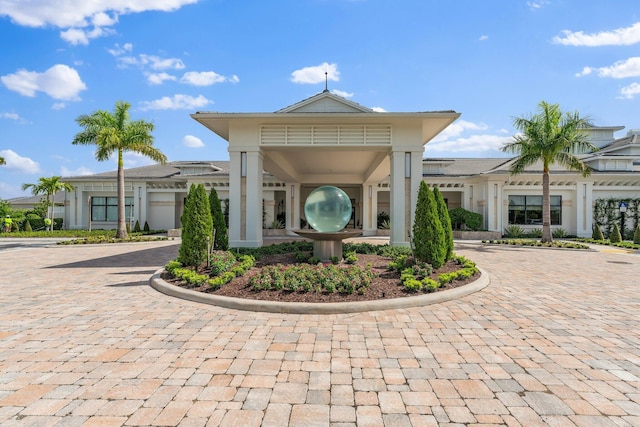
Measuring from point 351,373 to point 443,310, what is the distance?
3.24 meters

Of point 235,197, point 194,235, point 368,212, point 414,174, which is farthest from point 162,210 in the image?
point 414,174

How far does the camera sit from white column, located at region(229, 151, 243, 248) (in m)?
13.5

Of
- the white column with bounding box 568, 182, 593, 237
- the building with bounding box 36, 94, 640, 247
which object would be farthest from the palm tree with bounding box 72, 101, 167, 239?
the white column with bounding box 568, 182, 593, 237

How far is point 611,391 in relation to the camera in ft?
11.6

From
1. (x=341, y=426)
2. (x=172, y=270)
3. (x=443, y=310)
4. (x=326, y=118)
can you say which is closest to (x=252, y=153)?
(x=326, y=118)

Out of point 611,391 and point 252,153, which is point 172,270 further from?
point 611,391

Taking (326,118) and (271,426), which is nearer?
(271,426)

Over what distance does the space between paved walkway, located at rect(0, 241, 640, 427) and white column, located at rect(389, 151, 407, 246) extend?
612 centimetres

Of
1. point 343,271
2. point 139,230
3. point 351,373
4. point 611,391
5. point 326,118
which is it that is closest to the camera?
point 611,391

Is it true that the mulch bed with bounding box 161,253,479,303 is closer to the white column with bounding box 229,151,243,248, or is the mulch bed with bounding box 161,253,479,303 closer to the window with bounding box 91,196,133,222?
the white column with bounding box 229,151,243,248

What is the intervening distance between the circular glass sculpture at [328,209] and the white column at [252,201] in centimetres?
399

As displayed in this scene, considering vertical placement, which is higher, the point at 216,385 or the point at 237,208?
the point at 237,208

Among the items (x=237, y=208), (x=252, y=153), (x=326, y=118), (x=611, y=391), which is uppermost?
(x=326, y=118)

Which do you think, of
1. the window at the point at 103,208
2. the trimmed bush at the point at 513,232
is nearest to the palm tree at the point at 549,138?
the trimmed bush at the point at 513,232
